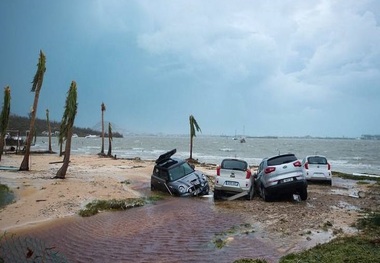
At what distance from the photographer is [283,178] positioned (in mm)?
12469

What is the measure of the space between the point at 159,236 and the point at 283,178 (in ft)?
20.3

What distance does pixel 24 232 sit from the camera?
868 centimetres

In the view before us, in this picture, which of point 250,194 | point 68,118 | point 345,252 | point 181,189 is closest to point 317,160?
point 250,194

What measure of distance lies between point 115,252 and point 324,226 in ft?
18.8

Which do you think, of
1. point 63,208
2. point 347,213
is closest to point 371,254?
point 347,213

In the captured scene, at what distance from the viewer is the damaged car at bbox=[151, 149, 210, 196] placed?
14852mm

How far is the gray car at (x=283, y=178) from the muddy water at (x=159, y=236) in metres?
2.30

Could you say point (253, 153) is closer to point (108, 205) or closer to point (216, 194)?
point (216, 194)

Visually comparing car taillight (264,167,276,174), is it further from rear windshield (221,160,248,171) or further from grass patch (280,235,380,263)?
grass patch (280,235,380,263)

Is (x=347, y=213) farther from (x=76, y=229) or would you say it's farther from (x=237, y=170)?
(x=76, y=229)

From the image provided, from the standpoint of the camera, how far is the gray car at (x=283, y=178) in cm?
1245

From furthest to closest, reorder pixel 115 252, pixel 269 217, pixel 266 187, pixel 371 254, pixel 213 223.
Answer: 1. pixel 266 187
2. pixel 269 217
3. pixel 213 223
4. pixel 115 252
5. pixel 371 254

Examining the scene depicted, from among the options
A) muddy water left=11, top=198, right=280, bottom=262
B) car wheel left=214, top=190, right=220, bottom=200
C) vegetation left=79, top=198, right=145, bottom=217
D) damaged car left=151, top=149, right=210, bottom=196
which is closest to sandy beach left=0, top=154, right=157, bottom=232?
vegetation left=79, top=198, right=145, bottom=217

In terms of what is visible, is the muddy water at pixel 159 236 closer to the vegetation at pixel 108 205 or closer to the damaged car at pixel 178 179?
the vegetation at pixel 108 205
